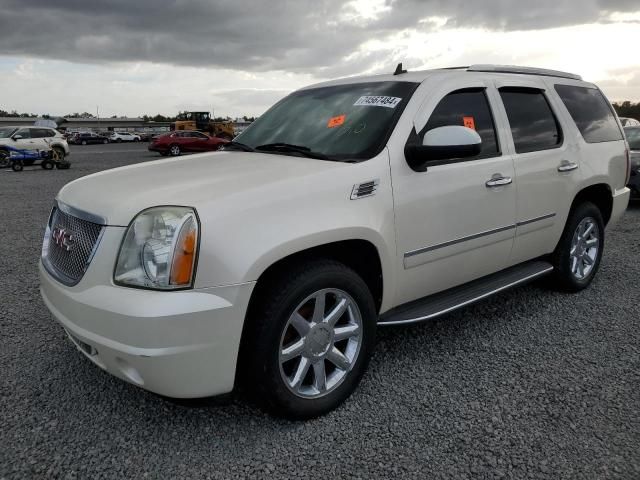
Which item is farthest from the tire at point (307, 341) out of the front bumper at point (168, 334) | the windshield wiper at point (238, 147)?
the windshield wiper at point (238, 147)

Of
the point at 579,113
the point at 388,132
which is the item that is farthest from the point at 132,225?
the point at 579,113

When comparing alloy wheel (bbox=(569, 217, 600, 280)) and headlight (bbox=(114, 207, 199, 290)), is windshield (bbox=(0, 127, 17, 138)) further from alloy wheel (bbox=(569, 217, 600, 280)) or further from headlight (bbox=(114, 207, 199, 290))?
alloy wheel (bbox=(569, 217, 600, 280))

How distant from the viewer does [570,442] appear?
2.45 meters

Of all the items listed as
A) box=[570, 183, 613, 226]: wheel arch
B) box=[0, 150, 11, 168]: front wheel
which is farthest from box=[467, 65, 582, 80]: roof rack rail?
box=[0, 150, 11, 168]: front wheel

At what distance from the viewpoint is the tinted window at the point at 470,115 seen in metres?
3.21

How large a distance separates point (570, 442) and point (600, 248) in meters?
2.79

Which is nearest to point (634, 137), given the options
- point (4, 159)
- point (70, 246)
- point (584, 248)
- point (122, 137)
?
point (584, 248)

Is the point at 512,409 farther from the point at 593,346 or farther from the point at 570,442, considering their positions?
the point at 593,346

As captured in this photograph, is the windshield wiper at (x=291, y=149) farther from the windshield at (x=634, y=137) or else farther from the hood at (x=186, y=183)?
the windshield at (x=634, y=137)

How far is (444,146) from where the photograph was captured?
9.18ft

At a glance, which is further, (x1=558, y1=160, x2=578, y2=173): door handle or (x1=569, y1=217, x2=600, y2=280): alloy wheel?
(x1=569, y1=217, x2=600, y2=280): alloy wheel

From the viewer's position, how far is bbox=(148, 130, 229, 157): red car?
2823 cm

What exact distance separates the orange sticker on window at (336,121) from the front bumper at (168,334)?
138 cm

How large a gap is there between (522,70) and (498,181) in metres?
1.21
